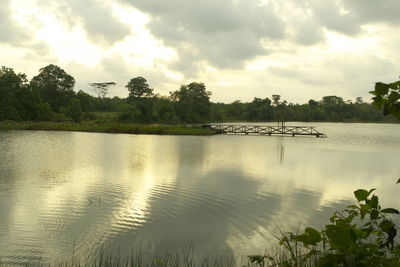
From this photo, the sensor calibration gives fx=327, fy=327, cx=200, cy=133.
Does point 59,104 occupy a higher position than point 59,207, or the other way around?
point 59,104

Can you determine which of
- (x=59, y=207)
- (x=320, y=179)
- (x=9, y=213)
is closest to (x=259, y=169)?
(x=320, y=179)

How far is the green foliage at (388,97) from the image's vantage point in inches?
92.1

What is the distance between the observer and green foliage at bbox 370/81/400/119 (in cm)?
234

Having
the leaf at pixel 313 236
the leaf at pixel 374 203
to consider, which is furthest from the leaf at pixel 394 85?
the leaf at pixel 313 236

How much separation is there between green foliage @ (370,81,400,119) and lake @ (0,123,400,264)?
26.6ft

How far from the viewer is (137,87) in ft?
378

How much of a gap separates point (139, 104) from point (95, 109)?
38032mm

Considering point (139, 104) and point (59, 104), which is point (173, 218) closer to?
point (139, 104)

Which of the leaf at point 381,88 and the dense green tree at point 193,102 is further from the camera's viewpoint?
the dense green tree at point 193,102

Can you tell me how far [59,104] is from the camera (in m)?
95.0

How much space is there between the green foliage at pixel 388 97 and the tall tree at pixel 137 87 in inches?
4504

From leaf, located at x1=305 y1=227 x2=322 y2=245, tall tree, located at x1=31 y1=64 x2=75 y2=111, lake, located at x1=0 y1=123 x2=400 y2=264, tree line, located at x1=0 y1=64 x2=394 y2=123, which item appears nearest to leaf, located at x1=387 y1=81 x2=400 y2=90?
leaf, located at x1=305 y1=227 x2=322 y2=245

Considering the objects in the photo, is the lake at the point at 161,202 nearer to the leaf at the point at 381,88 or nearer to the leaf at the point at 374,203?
the leaf at the point at 374,203

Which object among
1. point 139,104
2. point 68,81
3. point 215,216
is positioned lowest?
point 215,216
